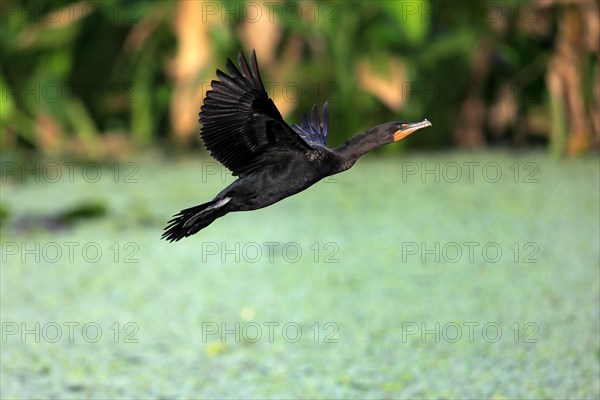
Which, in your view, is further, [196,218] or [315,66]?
[315,66]

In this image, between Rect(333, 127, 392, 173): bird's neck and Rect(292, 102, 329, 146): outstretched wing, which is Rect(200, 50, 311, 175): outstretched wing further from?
Rect(292, 102, 329, 146): outstretched wing

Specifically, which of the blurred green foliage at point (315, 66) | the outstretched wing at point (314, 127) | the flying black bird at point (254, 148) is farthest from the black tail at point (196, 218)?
the blurred green foliage at point (315, 66)

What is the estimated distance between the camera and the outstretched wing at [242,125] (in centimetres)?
70

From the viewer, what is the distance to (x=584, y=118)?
4.20 m

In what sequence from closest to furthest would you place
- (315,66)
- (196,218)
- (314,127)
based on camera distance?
A: (196,218), (314,127), (315,66)

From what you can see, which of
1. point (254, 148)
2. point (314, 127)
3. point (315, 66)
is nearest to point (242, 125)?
point (254, 148)

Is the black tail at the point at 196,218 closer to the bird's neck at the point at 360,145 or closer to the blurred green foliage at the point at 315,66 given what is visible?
the bird's neck at the point at 360,145

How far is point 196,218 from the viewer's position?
2.25 ft

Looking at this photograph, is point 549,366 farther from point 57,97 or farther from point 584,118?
point 57,97

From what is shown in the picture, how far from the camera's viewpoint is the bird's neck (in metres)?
0.69

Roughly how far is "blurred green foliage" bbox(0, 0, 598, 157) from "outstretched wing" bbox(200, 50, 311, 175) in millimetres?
3174

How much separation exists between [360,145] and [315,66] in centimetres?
367

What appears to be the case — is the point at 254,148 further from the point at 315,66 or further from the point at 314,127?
the point at 315,66

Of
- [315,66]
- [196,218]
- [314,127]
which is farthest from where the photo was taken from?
[315,66]
